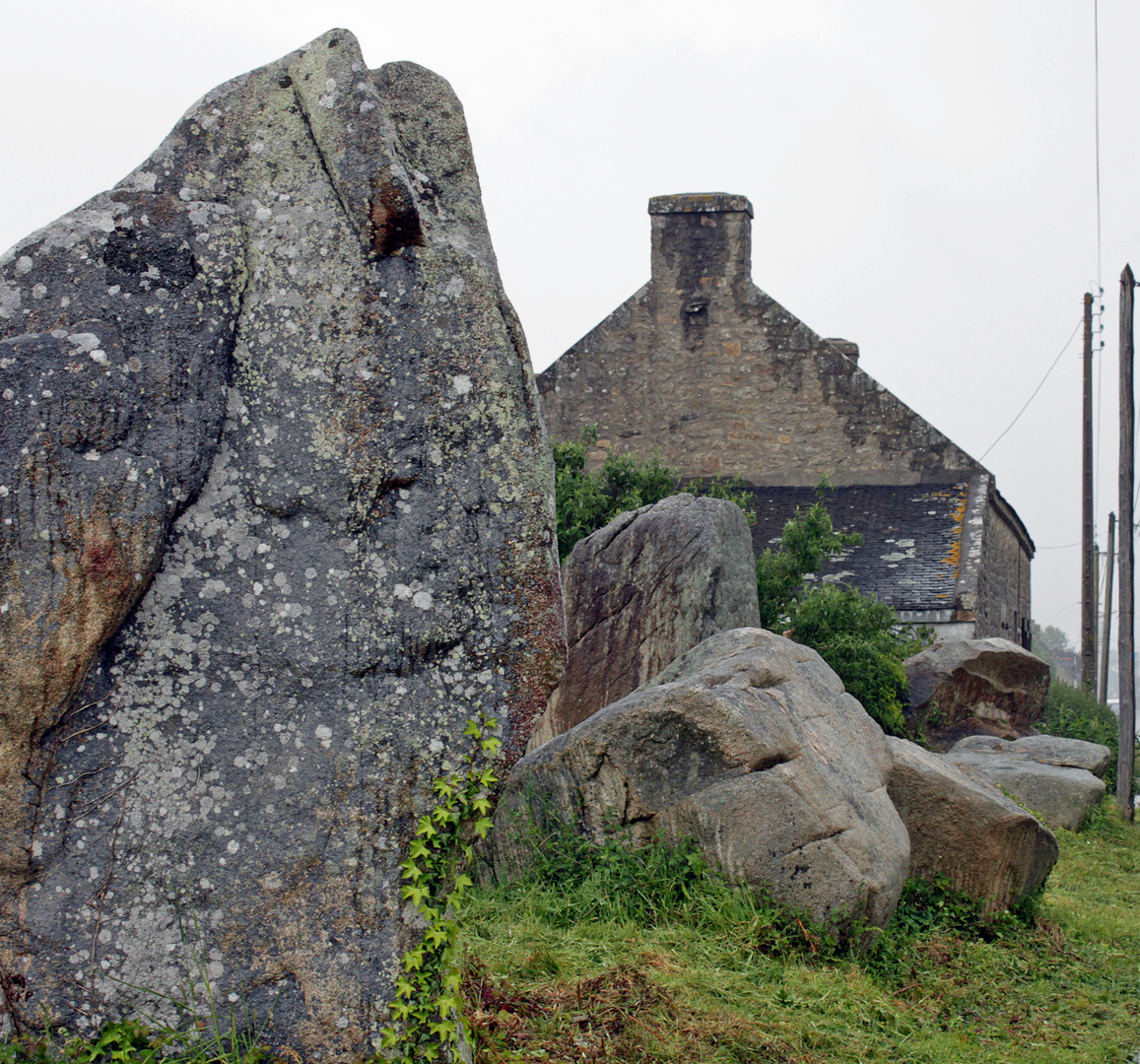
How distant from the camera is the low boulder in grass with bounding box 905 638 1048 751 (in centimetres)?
1346

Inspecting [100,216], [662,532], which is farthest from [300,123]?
[662,532]

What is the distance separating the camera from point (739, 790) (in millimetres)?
5227

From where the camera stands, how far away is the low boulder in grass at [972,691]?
13458 millimetres

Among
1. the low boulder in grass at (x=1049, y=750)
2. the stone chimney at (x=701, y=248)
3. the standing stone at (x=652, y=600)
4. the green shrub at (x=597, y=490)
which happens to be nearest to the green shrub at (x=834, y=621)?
the low boulder in grass at (x=1049, y=750)

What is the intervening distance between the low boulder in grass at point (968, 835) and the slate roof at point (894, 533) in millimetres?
9399

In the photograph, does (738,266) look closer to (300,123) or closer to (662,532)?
(662,532)

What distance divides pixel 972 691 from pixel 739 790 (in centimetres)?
956

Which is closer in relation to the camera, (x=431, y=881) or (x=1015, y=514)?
(x=431, y=881)

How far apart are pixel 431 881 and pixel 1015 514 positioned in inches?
759

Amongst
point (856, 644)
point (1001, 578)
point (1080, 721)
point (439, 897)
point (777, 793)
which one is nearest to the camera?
point (439, 897)

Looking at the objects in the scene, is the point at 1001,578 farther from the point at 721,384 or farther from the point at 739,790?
the point at 739,790

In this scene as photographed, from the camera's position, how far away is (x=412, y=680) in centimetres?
330

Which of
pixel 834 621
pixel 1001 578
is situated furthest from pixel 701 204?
pixel 834 621

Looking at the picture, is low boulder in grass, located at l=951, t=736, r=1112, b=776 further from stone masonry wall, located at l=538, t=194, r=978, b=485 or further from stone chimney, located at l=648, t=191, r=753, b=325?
stone chimney, located at l=648, t=191, r=753, b=325
